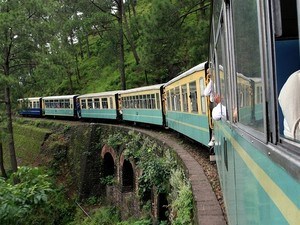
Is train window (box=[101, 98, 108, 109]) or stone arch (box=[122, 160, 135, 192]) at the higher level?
train window (box=[101, 98, 108, 109])

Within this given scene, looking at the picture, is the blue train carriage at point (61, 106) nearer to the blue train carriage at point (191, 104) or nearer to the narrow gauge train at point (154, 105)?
the narrow gauge train at point (154, 105)

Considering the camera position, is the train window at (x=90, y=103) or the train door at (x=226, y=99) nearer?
the train door at (x=226, y=99)

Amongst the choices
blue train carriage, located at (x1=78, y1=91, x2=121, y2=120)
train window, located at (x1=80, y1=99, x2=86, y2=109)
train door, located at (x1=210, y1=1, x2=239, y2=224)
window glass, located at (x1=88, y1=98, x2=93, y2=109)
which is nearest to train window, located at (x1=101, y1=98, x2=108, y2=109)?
blue train carriage, located at (x1=78, y1=91, x2=121, y2=120)

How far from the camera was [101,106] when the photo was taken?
82.9 feet

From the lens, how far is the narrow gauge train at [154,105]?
991 cm

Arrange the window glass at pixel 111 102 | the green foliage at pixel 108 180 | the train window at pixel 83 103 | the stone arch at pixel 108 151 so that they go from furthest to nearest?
1. the train window at pixel 83 103
2. the window glass at pixel 111 102
3. the green foliage at pixel 108 180
4. the stone arch at pixel 108 151

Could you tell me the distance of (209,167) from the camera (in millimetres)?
9117

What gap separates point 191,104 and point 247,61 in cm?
900

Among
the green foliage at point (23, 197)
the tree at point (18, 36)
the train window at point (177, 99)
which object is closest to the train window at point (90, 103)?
the tree at point (18, 36)

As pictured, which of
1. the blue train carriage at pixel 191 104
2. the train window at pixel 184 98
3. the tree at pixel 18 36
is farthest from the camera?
the tree at pixel 18 36

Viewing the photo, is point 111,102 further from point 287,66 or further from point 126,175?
point 287,66

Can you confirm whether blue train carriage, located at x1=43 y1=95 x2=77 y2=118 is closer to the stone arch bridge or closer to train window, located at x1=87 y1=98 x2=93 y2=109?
train window, located at x1=87 y1=98 x2=93 y2=109

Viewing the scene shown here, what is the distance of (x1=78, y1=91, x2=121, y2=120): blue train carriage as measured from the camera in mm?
23375

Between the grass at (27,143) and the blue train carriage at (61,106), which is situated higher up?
the blue train carriage at (61,106)
